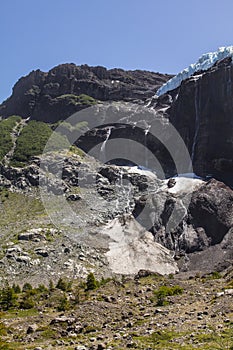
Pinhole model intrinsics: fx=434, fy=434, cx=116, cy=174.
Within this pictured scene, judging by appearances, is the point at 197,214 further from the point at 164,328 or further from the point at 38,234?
the point at 164,328

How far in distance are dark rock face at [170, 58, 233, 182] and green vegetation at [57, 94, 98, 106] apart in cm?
4456

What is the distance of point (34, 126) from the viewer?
155 meters

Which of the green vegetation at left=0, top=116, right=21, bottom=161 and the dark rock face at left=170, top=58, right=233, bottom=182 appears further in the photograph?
the green vegetation at left=0, top=116, right=21, bottom=161

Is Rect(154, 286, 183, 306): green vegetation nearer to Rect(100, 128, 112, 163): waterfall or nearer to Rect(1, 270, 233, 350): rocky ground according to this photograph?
Rect(1, 270, 233, 350): rocky ground

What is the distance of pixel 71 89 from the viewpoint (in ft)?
568

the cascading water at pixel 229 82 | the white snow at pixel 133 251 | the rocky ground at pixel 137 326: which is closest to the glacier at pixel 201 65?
the cascading water at pixel 229 82

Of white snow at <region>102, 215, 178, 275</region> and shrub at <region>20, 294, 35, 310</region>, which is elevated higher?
white snow at <region>102, 215, 178, 275</region>

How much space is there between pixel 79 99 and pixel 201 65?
160ft

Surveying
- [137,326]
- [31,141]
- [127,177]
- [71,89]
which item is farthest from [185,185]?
[71,89]

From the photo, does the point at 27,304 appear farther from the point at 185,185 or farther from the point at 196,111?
the point at 196,111

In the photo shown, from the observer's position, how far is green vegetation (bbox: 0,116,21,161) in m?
132

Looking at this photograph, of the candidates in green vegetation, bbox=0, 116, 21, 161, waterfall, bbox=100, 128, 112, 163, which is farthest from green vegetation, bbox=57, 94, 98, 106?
waterfall, bbox=100, 128, 112, 163

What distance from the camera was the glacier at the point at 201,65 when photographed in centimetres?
15925

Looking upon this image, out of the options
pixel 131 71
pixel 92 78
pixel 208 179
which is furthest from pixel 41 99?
pixel 208 179
